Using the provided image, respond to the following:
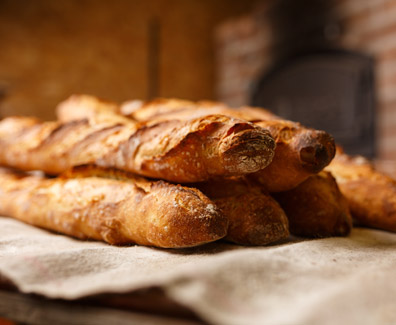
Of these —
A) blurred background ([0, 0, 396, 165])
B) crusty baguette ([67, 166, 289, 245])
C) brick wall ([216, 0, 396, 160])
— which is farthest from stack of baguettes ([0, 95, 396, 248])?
brick wall ([216, 0, 396, 160])

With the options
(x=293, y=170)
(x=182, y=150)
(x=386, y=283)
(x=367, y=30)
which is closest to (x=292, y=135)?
(x=293, y=170)

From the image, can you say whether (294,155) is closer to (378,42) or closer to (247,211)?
(247,211)

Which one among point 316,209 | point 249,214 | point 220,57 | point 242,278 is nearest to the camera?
point 242,278

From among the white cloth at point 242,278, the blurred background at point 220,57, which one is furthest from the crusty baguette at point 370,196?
the blurred background at point 220,57

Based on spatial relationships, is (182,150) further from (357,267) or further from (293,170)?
(357,267)

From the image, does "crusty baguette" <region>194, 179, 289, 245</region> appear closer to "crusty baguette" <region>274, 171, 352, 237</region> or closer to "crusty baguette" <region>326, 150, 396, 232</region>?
"crusty baguette" <region>274, 171, 352, 237</region>

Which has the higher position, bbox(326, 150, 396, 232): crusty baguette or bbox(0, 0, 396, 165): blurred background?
bbox(0, 0, 396, 165): blurred background

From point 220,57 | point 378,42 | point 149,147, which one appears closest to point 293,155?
point 149,147
